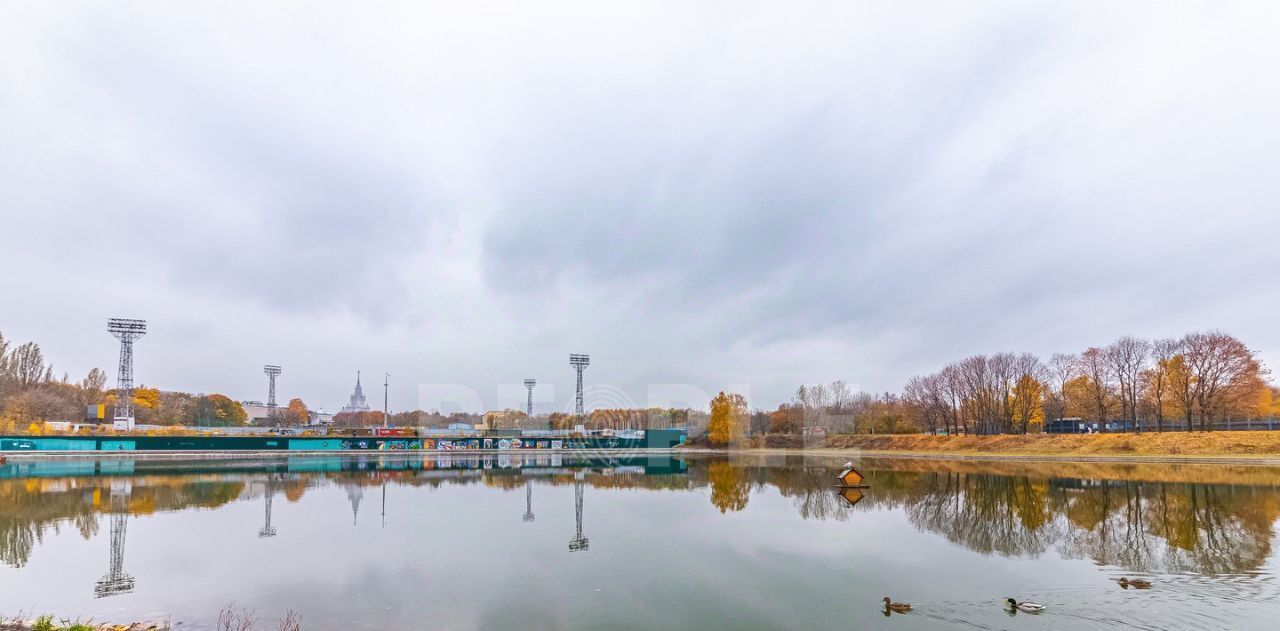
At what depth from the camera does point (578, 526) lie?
24.9m

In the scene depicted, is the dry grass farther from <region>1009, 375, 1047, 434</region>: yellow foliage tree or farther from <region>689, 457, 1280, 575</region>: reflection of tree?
<region>689, 457, 1280, 575</region>: reflection of tree

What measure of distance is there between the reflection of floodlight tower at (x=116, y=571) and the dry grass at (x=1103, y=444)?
248 feet

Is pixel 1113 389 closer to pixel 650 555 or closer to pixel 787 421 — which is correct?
pixel 787 421

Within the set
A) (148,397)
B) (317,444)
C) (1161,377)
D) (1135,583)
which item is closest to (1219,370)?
(1161,377)

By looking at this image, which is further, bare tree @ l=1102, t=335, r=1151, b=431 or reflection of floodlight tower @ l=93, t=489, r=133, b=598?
bare tree @ l=1102, t=335, r=1151, b=431

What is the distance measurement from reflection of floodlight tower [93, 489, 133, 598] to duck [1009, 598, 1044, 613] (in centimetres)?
2030

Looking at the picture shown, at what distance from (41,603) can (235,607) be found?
4318 millimetres

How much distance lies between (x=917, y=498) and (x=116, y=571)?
33.7 m

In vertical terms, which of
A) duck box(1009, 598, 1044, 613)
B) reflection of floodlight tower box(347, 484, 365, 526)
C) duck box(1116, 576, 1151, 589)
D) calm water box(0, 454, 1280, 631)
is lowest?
reflection of floodlight tower box(347, 484, 365, 526)

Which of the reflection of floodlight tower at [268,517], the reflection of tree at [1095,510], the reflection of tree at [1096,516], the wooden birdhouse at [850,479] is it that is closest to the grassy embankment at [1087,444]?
the reflection of tree at [1095,510]

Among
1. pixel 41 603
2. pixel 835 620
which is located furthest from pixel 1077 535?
pixel 41 603

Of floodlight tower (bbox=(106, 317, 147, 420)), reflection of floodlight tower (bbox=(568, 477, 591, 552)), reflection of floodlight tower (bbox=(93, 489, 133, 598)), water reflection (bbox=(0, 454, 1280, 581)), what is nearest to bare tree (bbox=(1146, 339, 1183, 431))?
water reflection (bbox=(0, 454, 1280, 581))

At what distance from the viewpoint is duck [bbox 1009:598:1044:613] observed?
12.8m

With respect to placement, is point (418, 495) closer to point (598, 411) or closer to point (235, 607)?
point (235, 607)
